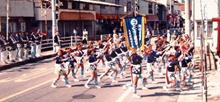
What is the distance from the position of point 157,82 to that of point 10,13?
62.8ft

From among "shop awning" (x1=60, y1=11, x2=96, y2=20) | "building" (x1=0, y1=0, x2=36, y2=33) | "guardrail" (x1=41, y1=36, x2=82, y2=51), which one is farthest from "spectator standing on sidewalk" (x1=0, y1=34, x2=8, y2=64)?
"shop awning" (x1=60, y1=11, x2=96, y2=20)

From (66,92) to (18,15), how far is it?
20672 millimetres

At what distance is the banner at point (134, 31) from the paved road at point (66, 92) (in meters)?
2.02

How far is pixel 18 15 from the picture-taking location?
38.4 metres

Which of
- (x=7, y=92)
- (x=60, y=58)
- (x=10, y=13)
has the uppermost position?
(x=10, y=13)

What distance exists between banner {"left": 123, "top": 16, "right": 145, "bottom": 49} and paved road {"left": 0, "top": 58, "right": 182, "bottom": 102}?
2.02 metres

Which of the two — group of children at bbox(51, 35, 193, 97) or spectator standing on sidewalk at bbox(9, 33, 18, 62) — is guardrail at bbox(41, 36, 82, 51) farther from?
group of children at bbox(51, 35, 193, 97)

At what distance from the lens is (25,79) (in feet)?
75.7

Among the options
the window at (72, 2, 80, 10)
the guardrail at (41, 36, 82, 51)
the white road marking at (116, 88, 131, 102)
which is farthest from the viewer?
the window at (72, 2, 80, 10)

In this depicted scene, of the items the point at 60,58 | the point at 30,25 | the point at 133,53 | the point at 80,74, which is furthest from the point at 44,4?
the point at 133,53

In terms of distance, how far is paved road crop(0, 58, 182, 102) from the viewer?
57.4ft

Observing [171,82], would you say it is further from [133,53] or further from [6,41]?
[6,41]

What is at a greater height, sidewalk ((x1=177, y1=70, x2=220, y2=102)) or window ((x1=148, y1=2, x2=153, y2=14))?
window ((x1=148, y1=2, x2=153, y2=14))

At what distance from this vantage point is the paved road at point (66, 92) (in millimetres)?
17500
